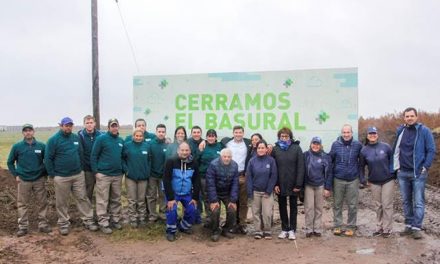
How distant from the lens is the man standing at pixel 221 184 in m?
7.00

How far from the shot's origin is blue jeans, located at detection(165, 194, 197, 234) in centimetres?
701

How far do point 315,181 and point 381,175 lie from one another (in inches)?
42.6

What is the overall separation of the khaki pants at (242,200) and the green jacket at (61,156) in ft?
9.25

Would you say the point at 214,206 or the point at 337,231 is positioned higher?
the point at 214,206

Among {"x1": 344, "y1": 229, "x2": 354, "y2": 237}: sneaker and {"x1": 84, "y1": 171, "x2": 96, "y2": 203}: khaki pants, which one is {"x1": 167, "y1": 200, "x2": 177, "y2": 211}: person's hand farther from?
{"x1": 344, "y1": 229, "x2": 354, "y2": 237}: sneaker

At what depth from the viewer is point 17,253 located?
6309 mm

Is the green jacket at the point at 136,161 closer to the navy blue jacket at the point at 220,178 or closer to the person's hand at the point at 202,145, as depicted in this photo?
the person's hand at the point at 202,145

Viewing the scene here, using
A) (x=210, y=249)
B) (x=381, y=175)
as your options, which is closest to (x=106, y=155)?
(x=210, y=249)

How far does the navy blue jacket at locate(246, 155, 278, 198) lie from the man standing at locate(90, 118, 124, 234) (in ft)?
7.59

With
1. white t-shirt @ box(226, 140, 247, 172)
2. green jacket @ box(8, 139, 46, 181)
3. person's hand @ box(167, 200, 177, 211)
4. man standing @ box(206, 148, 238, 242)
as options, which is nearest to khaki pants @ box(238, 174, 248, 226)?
white t-shirt @ box(226, 140, 247, 172)

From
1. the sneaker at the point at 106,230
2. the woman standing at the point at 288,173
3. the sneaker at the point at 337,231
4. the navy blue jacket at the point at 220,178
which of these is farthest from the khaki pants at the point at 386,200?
the sneaker at the point at 106,230

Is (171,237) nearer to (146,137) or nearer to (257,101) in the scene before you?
(146,137)

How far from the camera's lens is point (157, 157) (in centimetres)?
757

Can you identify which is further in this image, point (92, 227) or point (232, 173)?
point (92, 227)
